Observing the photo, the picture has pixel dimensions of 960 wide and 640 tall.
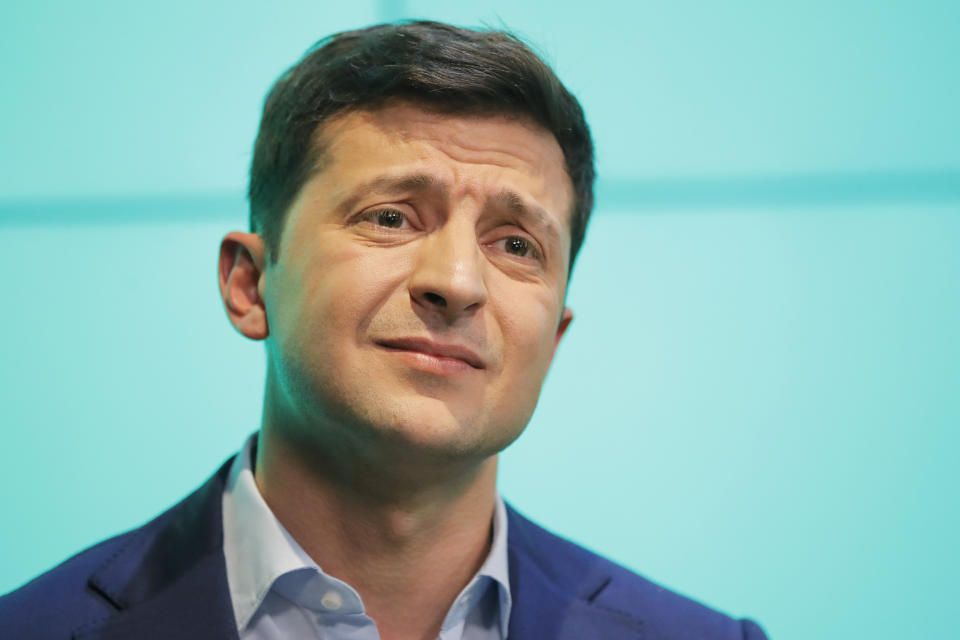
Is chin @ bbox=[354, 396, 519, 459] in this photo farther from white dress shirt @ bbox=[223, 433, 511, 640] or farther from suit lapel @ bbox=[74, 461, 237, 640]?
suit lapel @ bbox=[74, 461, 237, 640]

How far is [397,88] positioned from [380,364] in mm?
415

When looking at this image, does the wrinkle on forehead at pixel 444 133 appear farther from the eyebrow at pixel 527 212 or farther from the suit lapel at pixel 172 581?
the suit lapel at pixel 172 581

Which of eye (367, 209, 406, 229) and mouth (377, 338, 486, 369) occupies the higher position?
eye (367, 209, 406, 229)

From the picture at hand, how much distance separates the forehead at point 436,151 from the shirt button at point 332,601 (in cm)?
58

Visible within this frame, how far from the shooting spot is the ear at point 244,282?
1.37 meters

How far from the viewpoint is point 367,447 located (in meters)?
1.20

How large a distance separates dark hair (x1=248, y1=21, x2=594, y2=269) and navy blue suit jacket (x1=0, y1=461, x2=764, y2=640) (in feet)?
1.50

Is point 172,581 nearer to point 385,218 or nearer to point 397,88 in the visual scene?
point 385,218

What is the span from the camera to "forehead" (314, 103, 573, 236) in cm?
123

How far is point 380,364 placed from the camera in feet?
3.78

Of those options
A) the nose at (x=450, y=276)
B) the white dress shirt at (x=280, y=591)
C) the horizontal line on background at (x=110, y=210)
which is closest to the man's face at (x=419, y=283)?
the nose at (x=450, y=276)

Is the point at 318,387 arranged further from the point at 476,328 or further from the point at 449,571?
the point at 449,571

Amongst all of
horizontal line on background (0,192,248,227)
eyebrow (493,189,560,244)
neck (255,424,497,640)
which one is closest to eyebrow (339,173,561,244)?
eyebrow (493,189,560,244)

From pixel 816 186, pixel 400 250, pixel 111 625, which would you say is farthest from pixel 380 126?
pixel 816 186
